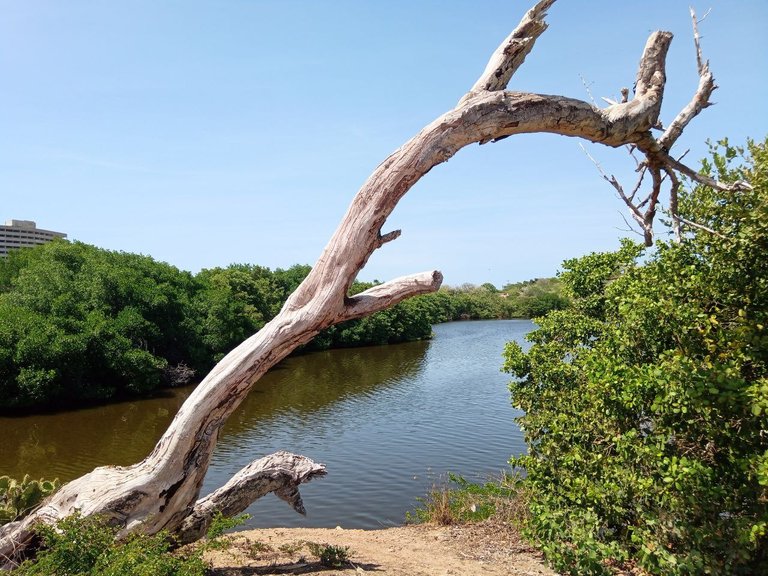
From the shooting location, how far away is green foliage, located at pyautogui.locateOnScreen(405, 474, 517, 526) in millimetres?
10180

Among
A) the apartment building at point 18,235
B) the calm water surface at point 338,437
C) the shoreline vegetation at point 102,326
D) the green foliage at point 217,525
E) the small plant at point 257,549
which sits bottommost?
the calm water surface at point 338,437

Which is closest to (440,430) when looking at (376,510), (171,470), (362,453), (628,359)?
(362,453)

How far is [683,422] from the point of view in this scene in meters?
5.55

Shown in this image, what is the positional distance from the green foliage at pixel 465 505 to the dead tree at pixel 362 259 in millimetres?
5813

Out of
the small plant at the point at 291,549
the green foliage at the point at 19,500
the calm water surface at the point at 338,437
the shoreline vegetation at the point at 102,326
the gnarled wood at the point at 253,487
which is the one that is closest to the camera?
the green foliage at the point at 19,500

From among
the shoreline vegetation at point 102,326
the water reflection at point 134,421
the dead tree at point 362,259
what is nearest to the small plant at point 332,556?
the dead tree at point 362,259

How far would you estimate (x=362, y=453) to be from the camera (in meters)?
17.2

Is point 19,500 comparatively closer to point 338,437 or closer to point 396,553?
point 396,553

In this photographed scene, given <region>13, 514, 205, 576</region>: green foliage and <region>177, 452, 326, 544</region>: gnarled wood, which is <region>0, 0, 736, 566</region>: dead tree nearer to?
<region>13, 514, 205, 576</region>: green foliage

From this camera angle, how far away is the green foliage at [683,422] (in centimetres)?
511

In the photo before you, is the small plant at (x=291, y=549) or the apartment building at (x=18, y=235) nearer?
the small plant at (x=291, y=549)

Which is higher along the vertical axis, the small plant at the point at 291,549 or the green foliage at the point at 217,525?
the green foliage at the point at 217,525

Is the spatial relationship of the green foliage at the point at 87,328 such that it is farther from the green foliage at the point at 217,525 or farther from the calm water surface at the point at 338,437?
the green foliage at the point at 217,525

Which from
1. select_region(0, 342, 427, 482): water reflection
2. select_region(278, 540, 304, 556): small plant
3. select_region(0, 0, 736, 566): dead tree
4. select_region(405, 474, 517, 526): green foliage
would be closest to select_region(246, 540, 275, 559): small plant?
select_region(278, 540, 304, 556): small plant
